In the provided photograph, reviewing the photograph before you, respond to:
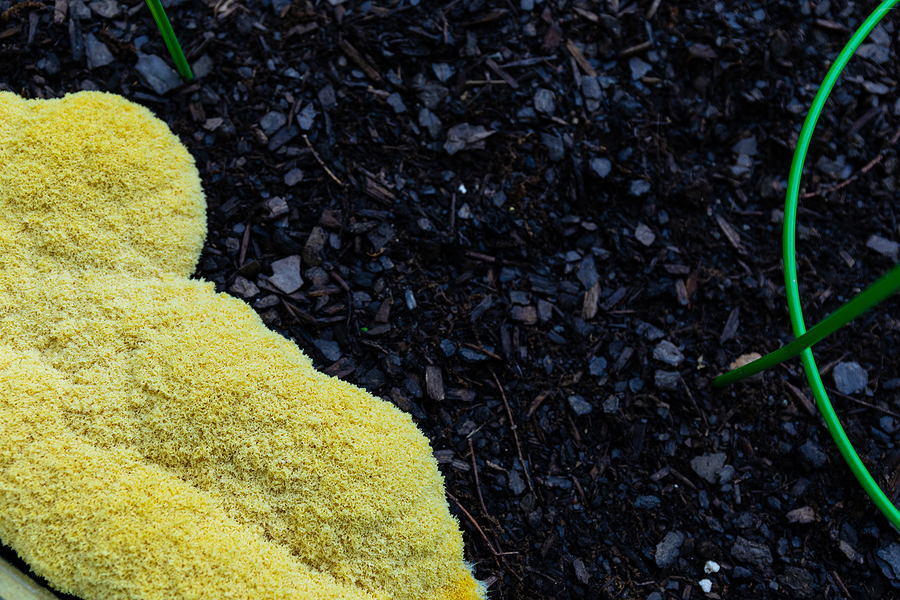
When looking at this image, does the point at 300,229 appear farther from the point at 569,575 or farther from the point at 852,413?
the point at 852,413

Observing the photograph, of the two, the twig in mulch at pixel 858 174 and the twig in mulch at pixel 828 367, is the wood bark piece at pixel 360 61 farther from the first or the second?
the twig in mulch at pixel 828 367

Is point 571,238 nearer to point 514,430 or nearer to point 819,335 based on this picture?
point 514,430

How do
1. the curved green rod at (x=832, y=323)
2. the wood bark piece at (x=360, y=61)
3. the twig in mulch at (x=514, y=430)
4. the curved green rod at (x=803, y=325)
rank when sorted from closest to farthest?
1. the curved green rod at (x=832, y=323)
2. the curved green rod at (x=803, y=325)
3. the twig in mulch at (x=514, y=430)
4. the wood bark piece at (x=360, y=61)

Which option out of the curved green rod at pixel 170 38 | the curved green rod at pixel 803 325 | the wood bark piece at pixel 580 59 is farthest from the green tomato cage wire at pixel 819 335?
the curved green rod at pixel 170 38

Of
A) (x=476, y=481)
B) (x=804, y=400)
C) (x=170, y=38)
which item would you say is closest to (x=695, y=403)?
(x=804, y=400)

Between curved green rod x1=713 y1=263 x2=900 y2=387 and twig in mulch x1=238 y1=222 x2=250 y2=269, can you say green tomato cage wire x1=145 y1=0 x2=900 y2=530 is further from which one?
twig in mulch x1=238 y1=222 x2=250 y2=269

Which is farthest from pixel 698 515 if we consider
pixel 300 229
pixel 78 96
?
pixel 78 96
